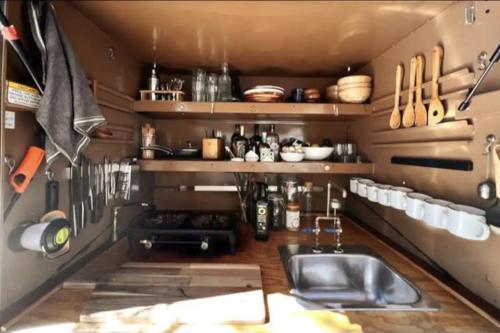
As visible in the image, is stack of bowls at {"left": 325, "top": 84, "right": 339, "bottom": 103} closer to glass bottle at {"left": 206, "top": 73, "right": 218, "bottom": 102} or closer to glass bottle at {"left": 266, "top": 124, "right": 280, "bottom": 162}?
glass bottle at {"left": 266, "top": 124, "right": 280, "bottom": 162}

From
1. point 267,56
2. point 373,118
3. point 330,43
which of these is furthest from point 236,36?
point 373,118

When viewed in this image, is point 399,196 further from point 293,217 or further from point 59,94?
point 59,94

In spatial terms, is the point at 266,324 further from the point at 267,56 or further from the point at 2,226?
the point at 267,56

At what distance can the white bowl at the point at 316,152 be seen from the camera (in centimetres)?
139

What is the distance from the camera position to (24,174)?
702 millimetres

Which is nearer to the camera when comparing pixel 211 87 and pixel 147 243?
pixel 147 243

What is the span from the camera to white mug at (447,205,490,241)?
690 millimetres

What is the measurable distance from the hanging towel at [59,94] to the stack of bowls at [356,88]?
1053mm

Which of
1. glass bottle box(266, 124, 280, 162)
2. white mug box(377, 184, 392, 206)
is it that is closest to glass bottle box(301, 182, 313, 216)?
glass bottle box(266, 124, 280, 162)

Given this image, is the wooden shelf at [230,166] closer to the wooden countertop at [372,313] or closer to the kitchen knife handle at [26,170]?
the wooden countertop at [372,313]

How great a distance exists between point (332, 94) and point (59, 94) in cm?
116

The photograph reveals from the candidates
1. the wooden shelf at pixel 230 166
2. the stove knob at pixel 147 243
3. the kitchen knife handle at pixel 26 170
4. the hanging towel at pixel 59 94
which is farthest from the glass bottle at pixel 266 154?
the kitchen knife handle at pixel 26 170

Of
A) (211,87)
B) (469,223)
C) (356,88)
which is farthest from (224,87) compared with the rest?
(469,223)

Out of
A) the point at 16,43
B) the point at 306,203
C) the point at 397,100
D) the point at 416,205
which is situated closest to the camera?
the point at 16,43
